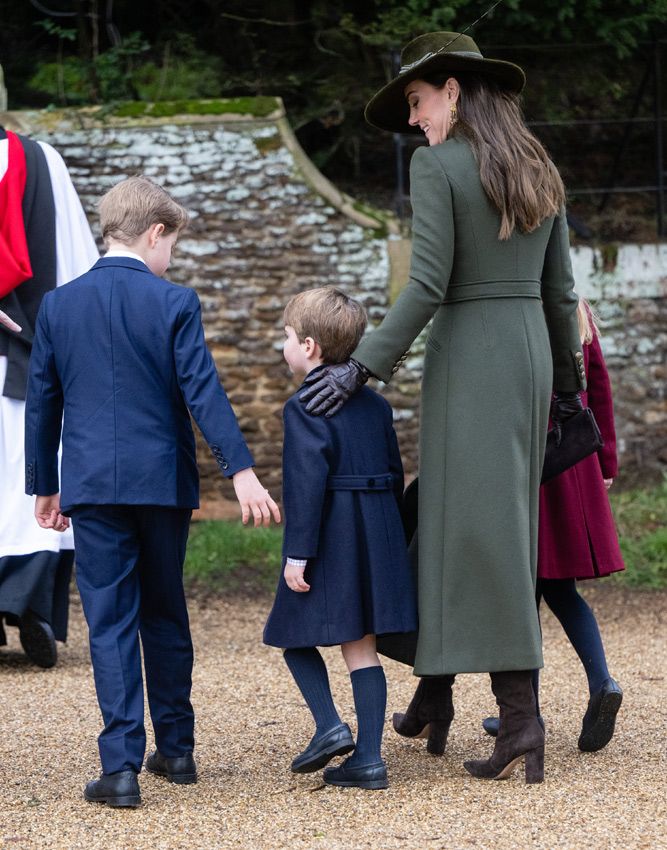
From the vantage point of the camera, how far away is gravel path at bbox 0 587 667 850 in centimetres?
291

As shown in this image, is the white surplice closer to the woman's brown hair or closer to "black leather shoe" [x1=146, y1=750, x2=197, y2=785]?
"black leather shoe" [x1=146, y1=750, x2=197, y2=785]

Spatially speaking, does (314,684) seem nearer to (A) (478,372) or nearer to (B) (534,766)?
(B) (534,766)

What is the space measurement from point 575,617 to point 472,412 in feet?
3.01

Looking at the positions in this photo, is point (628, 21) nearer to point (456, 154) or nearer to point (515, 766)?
point (456, 154)

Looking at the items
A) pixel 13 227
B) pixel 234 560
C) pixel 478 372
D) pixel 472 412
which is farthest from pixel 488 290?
pixel 234 560

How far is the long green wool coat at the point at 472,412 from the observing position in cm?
330

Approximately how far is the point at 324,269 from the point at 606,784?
5.63 m

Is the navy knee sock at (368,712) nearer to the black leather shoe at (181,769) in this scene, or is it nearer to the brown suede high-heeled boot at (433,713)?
the brown suede high-heeled boot at (433,713)

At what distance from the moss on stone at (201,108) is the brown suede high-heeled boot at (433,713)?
18.0 ft

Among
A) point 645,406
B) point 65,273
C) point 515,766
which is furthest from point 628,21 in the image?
point 515,766

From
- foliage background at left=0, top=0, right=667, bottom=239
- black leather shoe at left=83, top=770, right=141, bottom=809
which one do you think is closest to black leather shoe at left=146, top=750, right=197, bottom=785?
black leather shoe at left=83, top=770, right=141, bottom=809

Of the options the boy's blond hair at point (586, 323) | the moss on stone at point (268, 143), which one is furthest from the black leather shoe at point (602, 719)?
the moss on stone at point (268, 143)

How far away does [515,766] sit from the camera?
345 cm

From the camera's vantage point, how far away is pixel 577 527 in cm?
384
